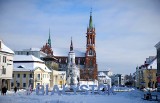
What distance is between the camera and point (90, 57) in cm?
14612

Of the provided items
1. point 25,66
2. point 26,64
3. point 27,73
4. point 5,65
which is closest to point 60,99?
point 5,65

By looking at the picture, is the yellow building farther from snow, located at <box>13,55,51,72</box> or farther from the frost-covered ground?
the frost-covered ground

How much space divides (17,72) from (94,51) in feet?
248

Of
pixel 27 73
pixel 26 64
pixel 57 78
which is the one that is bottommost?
pixel 57 78

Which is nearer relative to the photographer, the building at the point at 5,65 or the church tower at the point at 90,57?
the building at the point at 5,65

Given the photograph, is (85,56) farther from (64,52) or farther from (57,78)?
(57,78)

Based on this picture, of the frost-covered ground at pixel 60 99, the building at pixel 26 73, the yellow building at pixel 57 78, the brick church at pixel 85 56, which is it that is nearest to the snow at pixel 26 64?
the building at pixel 26 73

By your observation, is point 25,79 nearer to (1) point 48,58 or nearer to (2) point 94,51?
(1) point 48,58

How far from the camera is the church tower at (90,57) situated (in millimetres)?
139000

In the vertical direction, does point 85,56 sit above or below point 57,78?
above

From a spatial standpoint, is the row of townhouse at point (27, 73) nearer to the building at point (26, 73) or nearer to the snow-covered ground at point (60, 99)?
the building at point (26, 73)

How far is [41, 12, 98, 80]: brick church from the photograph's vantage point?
5492 inches

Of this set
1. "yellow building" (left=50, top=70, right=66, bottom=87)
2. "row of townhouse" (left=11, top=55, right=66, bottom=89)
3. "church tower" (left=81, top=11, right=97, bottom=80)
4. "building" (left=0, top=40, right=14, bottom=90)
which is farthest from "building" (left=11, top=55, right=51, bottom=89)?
"church tower" (left=81, top=11, right=97, bottom=80)

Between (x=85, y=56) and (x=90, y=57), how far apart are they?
309cm
